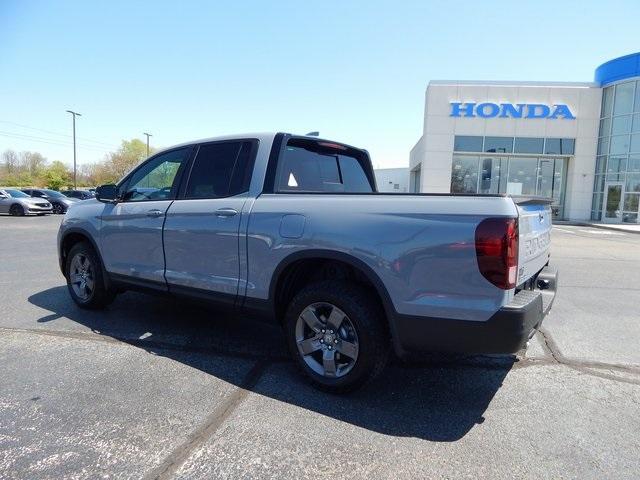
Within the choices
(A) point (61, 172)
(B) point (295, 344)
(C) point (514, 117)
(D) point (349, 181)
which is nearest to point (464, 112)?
(C) point (514, 117)

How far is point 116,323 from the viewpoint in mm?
4613

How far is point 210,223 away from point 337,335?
1.47 meters

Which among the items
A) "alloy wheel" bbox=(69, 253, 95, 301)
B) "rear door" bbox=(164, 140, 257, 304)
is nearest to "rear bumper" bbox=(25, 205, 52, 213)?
"alloy wheel" bbox=(69, 253, 95, 301)

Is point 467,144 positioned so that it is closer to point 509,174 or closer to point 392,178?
point 509,174

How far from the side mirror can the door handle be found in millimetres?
1710

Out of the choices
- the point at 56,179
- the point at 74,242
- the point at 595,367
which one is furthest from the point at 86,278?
the point at 56,179

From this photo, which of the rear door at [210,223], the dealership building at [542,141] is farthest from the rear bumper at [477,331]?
the dealership building at [542,141]

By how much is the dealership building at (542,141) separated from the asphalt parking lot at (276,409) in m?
23.4

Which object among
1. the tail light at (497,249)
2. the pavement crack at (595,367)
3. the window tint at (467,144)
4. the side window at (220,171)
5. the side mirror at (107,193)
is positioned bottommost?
the pavement crack at (595,367)

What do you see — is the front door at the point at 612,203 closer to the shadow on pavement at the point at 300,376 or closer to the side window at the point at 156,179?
the shadow on pavement at the point at 300,376

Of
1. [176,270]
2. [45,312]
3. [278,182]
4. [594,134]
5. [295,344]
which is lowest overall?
[45,312]

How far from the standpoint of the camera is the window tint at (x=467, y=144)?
26.6 meters

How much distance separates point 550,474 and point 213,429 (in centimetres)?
194

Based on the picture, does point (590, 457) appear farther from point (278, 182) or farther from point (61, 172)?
point (61, 172)
